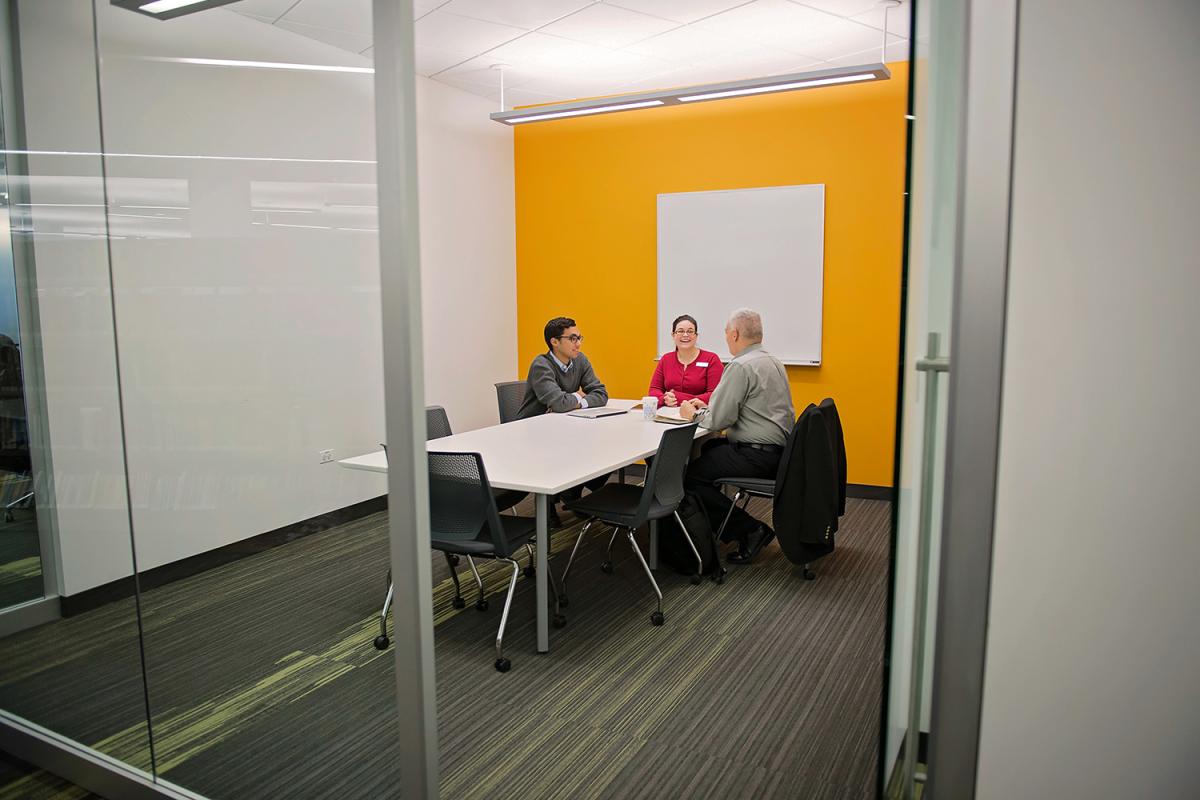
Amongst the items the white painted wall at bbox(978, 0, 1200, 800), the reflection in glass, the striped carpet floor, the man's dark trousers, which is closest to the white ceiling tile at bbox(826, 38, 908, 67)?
the man's dark trousers

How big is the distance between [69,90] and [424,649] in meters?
1.89

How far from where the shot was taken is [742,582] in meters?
4.12

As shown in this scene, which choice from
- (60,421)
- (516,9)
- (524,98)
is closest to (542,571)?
(60,421)

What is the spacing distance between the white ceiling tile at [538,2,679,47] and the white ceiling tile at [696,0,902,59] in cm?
33

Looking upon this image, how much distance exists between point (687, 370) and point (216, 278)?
367cm

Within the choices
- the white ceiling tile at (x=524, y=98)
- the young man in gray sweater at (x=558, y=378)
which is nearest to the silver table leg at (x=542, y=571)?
the young man in gray sweater at (x=558, y=378)

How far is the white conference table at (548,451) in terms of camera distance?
10.5 ft

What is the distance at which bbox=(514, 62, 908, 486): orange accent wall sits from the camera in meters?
5.59

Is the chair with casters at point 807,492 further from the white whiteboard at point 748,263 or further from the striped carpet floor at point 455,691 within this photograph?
the white whiteboard at point 748,263

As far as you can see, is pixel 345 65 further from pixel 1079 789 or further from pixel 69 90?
pixel 1079 789

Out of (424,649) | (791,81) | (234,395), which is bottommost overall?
(424,649)

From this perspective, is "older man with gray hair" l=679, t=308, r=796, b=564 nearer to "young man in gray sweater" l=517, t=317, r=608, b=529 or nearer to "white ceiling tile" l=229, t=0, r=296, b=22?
"young man in gray sweater" l=517, t=317, r=608, b=529

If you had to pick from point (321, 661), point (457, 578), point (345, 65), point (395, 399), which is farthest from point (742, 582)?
point (345, 65)

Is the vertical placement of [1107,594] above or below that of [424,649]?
above
